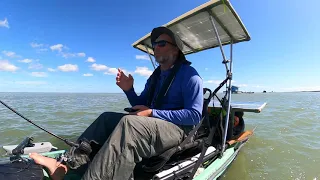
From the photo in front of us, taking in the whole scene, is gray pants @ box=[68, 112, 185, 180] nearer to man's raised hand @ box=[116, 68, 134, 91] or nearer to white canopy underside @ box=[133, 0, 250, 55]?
man's raised hand @ box=[116, 68, 134, 91]

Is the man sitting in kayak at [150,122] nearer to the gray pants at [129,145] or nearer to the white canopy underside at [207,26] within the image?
the gray pants at [129,145]

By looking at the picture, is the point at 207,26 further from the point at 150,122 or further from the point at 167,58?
the point at 150,122

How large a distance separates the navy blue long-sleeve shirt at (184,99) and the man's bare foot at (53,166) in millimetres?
1319

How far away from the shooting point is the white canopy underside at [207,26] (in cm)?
319

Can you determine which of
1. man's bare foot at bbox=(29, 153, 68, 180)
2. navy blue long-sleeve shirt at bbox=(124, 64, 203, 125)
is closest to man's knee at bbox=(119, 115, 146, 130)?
navy blue long-sleeve shirt at bbox=(124, 64, 203, 125)

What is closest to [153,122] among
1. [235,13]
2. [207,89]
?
[207,89]

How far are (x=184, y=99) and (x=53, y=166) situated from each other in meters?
1.81

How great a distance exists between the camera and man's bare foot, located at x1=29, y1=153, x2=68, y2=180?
96.6 inches

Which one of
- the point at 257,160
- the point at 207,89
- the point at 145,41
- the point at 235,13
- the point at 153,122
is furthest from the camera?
the point at 257,160

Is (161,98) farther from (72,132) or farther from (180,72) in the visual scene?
(72,132)

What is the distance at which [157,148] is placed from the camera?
2.35 metres

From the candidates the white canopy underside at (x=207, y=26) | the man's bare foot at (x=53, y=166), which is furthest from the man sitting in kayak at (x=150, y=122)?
the white canopy underside at (x=207, y=26)

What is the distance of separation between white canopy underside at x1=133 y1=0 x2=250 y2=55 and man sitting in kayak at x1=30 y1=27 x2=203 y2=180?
2.38 feet

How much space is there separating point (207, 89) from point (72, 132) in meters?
6.86
